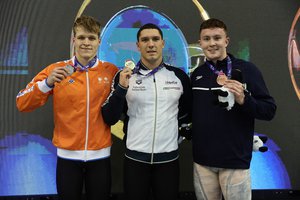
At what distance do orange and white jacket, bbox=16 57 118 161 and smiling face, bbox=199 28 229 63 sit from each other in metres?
0.78

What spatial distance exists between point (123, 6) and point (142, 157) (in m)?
1.56

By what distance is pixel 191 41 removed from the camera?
263 centimetres

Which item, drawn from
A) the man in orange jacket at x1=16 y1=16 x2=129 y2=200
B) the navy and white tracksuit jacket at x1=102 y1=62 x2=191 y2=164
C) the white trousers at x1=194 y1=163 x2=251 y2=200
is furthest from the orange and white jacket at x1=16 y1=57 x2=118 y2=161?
the white trousers at x1=194 y1=163 x2=251 y2=200

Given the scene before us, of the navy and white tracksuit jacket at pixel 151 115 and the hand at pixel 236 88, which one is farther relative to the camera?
the navy and white tracksuit jacket at pixel 151 115

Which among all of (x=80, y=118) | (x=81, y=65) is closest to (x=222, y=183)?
(x=80, y=118)

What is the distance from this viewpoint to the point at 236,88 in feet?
5.01

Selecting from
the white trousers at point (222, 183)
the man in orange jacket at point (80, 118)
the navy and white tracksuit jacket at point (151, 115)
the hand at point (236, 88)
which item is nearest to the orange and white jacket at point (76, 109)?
the man in orange jacket at point (80, 118)

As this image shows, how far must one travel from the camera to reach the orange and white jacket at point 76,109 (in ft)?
5.70

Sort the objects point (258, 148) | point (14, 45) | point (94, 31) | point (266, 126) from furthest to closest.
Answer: point (266, 126) < point (14, 45) < point (258, 148) < point (94, 31)

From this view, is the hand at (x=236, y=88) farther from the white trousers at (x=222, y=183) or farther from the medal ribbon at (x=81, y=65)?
the medal ribbon at (x=81, y=65)

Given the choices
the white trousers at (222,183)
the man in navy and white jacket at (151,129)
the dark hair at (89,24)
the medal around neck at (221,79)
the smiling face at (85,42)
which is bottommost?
the white trousers at (222,183)

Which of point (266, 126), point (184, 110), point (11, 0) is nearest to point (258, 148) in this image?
point (184, 110)

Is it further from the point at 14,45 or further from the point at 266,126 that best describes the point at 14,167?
the point at 266,126

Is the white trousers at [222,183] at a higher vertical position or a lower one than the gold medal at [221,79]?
lower
